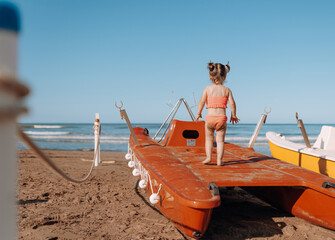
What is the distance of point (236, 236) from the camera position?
3.46 meters

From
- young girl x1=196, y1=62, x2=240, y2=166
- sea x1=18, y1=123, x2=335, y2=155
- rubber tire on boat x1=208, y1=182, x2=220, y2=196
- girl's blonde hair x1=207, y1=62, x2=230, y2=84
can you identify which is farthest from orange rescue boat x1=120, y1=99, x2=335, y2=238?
sea x1=18, y1=123, x2=335, y2=155

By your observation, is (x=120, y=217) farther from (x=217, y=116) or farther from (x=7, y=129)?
(x=7, y=129)

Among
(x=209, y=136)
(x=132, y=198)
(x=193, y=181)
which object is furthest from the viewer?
(x=132, y=198)

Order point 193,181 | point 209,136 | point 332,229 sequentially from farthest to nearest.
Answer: point 209,136 → point 332,229 → point 193,181

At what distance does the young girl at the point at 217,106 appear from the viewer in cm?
435

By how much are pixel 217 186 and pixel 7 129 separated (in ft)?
9.01

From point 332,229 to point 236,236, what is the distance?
49.8 inches

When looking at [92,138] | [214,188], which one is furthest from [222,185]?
[92,138]

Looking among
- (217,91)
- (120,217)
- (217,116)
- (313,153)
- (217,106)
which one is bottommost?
(120,217)

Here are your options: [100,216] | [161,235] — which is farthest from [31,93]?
[100,216]

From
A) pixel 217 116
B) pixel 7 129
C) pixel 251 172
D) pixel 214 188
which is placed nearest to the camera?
pixel 7 129

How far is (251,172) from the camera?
12.9ft

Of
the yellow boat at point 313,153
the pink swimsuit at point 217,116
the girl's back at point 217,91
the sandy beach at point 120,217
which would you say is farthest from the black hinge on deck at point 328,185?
the yellow boat at point 313,153

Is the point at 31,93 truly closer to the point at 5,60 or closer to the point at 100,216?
the point at 5,60
